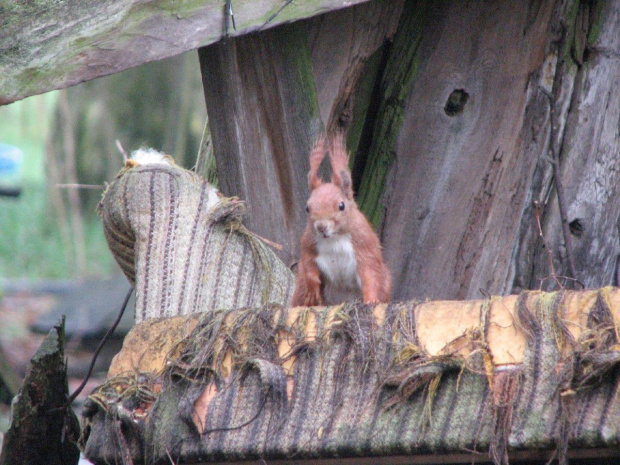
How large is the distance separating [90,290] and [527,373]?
6.52 metres

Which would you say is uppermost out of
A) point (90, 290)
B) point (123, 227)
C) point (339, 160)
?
point (339, 160)

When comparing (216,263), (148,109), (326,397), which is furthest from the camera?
(148,109)

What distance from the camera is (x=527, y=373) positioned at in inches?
78.8

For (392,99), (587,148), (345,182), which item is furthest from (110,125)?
(587,148)

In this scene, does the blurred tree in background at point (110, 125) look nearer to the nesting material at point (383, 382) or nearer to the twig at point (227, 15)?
the twig at point (227, 15)

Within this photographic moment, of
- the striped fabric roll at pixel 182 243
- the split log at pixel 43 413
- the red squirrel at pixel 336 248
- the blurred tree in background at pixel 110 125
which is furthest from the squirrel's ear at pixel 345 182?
the blurred tree in background at pixel 110 125

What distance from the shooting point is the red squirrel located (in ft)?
9.83

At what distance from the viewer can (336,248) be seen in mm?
3072

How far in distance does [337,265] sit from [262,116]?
0.51 m

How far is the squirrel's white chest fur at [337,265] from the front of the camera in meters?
3.05

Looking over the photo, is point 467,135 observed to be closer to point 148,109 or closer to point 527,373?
point 527,373

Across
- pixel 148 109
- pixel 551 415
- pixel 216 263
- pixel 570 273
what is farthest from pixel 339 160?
pixel 148 109

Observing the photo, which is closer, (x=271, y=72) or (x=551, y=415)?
(x=551, y=415)

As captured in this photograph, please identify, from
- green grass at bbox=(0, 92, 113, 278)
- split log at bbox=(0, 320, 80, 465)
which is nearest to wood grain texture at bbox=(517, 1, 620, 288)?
split log at bbox=(0, 320, 80, 465)
